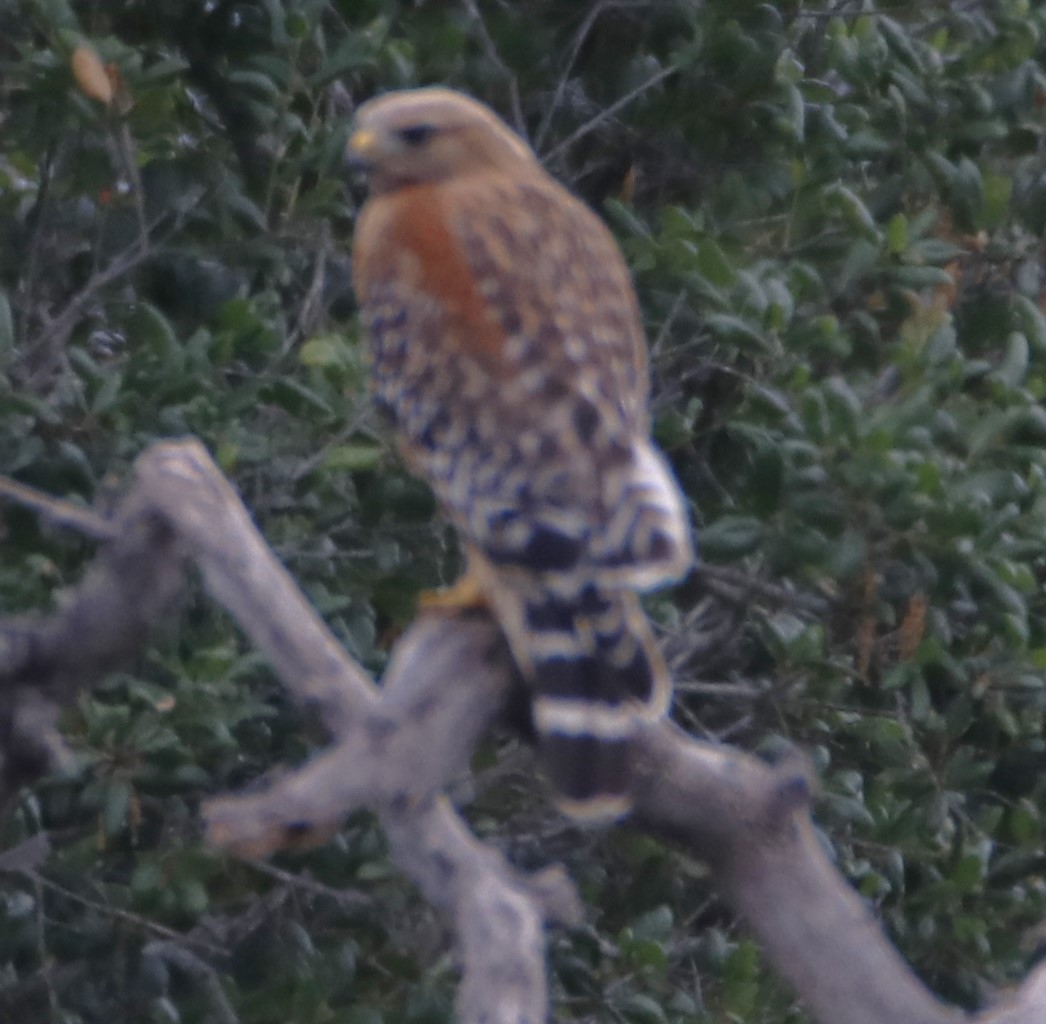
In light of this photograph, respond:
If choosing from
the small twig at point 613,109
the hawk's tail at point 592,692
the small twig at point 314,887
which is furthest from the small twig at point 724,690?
the hawk's tail at point 592,692

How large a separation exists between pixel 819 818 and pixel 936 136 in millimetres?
1228

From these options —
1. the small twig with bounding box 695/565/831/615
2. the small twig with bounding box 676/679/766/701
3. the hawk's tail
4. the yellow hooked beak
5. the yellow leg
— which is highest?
the yellow hooked beak

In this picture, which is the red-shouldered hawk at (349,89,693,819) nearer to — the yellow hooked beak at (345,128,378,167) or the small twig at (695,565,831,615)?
the yellow hooked beak at (345,128,378,167)

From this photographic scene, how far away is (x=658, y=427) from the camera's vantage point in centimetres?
408

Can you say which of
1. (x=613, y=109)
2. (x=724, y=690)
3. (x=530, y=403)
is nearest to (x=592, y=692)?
(x=530, y=403)

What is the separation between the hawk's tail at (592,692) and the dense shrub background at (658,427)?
691mm

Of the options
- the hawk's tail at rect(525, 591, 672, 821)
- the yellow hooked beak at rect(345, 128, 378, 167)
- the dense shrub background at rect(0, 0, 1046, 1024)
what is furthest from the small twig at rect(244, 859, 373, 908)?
the yellow hooked beak at rect(345, 128, 378, 167)

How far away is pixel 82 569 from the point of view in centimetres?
363

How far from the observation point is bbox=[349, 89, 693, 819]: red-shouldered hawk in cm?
287

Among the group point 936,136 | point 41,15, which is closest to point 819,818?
point 936,136

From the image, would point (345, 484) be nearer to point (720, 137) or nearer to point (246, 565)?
point (720, 137)

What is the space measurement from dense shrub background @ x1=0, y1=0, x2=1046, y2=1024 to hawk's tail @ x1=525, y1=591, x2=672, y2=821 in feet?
2.27

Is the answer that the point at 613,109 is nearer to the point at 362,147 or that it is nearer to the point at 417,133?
the point at 417,133

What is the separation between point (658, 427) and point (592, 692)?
1.31 metres
